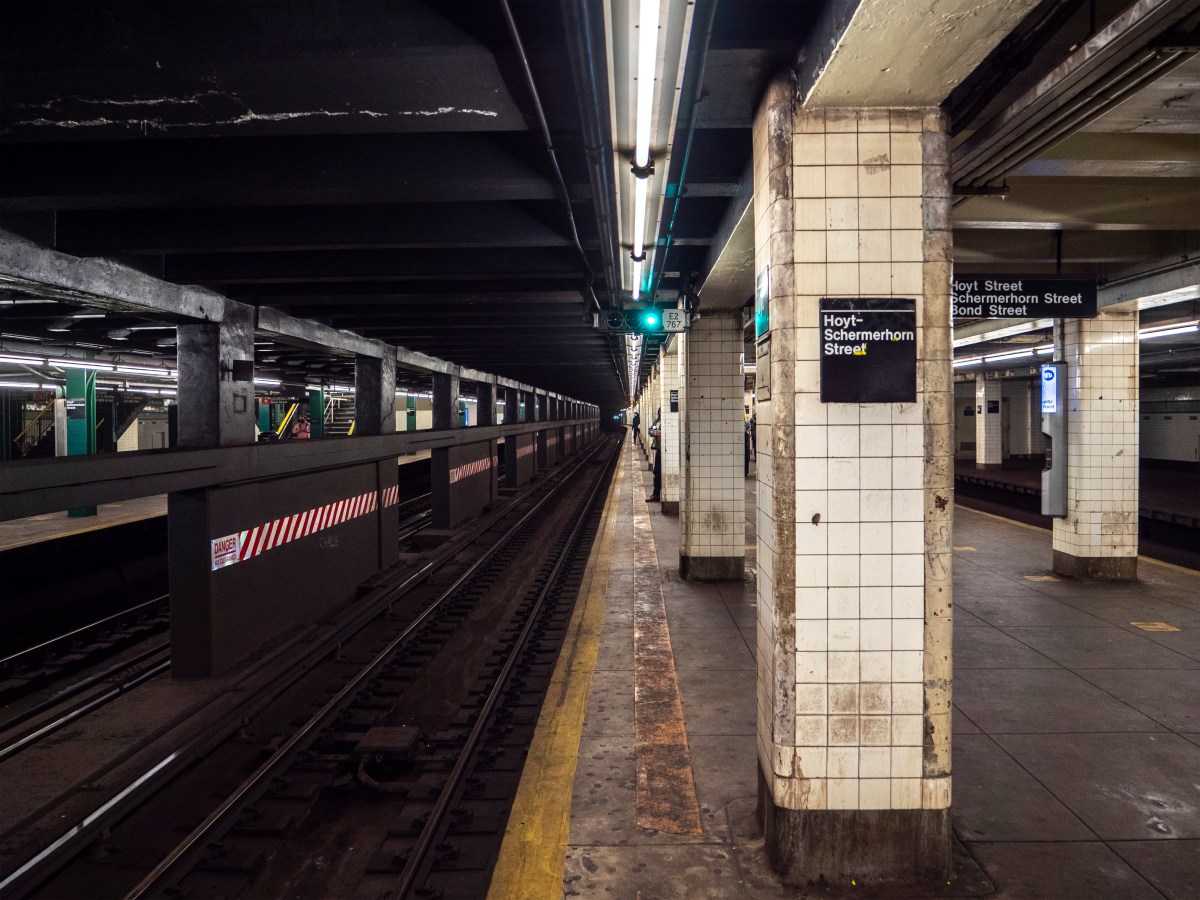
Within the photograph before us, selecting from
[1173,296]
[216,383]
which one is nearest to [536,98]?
[216,383]

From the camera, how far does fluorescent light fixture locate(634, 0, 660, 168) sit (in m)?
2.23

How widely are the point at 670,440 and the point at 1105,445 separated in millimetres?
9022

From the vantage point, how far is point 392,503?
10234 millimetres

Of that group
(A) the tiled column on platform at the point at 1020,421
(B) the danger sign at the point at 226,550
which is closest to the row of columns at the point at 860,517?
(B) the danger sign at the point at 226,550

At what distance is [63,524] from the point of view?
40.3 feet

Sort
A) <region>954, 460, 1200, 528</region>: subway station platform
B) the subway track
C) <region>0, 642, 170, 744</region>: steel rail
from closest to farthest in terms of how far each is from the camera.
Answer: the subway track < <region>0, 642, 170, 744</region>: steel rail < <region>954, 460, 1200, 528</region>: subway station platform

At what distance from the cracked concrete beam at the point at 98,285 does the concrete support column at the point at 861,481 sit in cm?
491

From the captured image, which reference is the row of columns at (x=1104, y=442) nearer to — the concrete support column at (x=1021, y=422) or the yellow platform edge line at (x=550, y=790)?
the yellow platform edge line at (x=550, y=790)

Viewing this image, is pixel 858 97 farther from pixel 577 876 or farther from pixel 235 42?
pixel 577 876

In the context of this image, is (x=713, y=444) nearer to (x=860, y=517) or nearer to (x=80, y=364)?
(x=860, y=517)

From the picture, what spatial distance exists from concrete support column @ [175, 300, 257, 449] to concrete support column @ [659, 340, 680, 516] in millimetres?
9918

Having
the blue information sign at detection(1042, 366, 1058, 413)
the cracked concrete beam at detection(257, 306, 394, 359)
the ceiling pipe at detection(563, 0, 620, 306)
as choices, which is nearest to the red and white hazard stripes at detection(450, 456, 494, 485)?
the cracked concrete beam at detection(257, 306, 394, 359)

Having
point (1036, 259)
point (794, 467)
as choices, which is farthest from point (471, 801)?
point (1036, 259)

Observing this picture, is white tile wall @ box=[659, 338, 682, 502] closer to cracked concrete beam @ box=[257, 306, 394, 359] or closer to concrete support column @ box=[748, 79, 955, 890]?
cracked concrete beam @ box=[257, 306, 394, 359]
